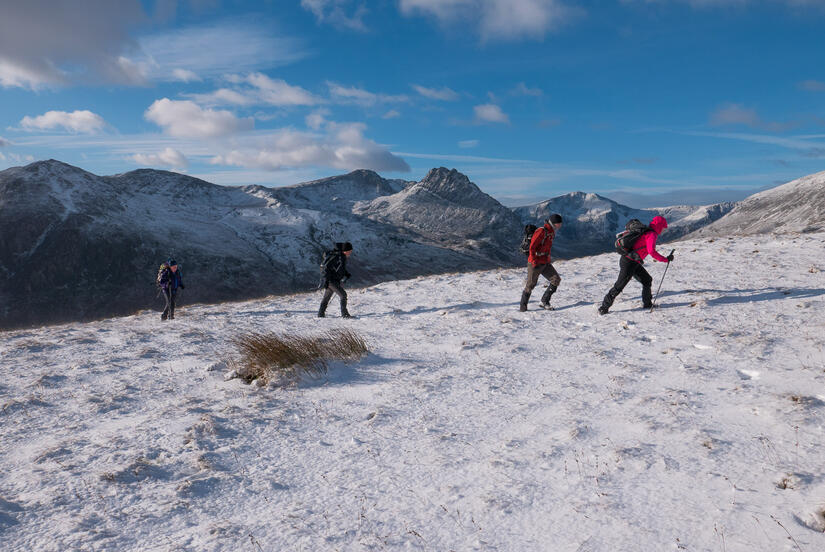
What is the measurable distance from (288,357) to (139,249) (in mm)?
88504

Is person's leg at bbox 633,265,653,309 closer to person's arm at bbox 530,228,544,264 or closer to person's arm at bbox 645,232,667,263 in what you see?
person's arm at bbox 645,232,667,263

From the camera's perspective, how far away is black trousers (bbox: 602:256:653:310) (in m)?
11.0

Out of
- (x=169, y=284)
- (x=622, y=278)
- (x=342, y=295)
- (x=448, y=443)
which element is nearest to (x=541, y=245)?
(x=622, y=278)

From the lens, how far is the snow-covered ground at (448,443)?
3883 millimetres

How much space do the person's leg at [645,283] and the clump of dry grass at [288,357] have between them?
6.74 m

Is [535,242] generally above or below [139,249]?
above

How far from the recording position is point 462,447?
17.5 feet

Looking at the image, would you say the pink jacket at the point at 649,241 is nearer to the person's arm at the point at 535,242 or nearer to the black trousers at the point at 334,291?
the person's arm at the point at 535,242

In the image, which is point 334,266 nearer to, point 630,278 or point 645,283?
point 630,278

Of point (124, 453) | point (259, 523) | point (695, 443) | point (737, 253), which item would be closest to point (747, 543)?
point (695, 443)

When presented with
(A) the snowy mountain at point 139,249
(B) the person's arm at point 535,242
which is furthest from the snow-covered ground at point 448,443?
(A) the snowy mountain at point 139,249

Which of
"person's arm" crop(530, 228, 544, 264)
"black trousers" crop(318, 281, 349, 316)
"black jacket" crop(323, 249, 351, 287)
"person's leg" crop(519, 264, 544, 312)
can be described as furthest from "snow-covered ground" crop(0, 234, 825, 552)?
"black jacket" crop(323, 249, 351, 287)

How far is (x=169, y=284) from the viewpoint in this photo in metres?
16.3

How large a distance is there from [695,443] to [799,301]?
25.9 ft
